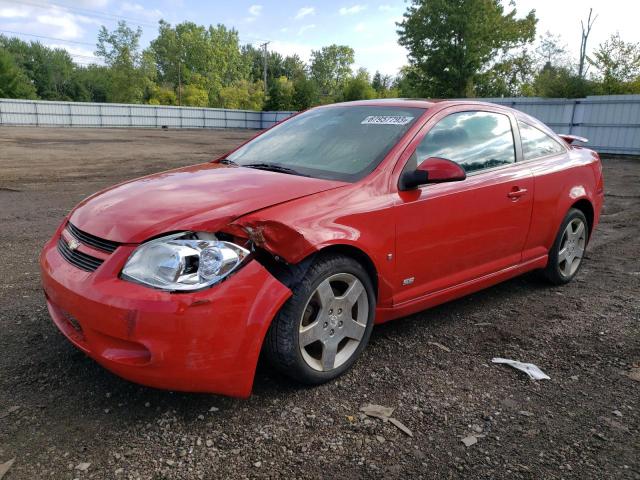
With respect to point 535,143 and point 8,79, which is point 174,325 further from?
point 8,79

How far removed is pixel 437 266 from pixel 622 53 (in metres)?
29.5

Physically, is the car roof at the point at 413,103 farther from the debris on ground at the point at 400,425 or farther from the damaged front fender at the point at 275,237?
the debris on ground at the point at 400,425

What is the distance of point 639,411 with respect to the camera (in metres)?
2.73

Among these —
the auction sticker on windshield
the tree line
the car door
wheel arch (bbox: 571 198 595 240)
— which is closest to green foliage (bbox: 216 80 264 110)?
the tree line

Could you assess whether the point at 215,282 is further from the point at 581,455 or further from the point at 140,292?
the point at 581,455

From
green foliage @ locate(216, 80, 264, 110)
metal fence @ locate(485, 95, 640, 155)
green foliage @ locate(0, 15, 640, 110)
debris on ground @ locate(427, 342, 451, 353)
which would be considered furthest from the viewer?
green foliage @ locate(216, 80, 264, 110)

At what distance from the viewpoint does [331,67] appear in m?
92.4

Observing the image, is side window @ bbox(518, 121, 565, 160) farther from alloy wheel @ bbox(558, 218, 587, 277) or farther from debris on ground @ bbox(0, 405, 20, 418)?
debris on ground @ bbox(0, 405, 20, 418)

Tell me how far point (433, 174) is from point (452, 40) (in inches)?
1437

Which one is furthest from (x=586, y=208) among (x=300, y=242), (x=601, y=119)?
(x=601, y=119)

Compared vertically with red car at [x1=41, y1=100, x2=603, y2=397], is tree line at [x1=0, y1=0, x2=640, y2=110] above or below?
above

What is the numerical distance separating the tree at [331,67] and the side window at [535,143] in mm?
90054

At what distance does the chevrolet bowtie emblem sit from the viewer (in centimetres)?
267

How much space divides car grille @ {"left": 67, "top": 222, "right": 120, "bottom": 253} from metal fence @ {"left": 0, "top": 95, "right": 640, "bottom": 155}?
21.7 m
